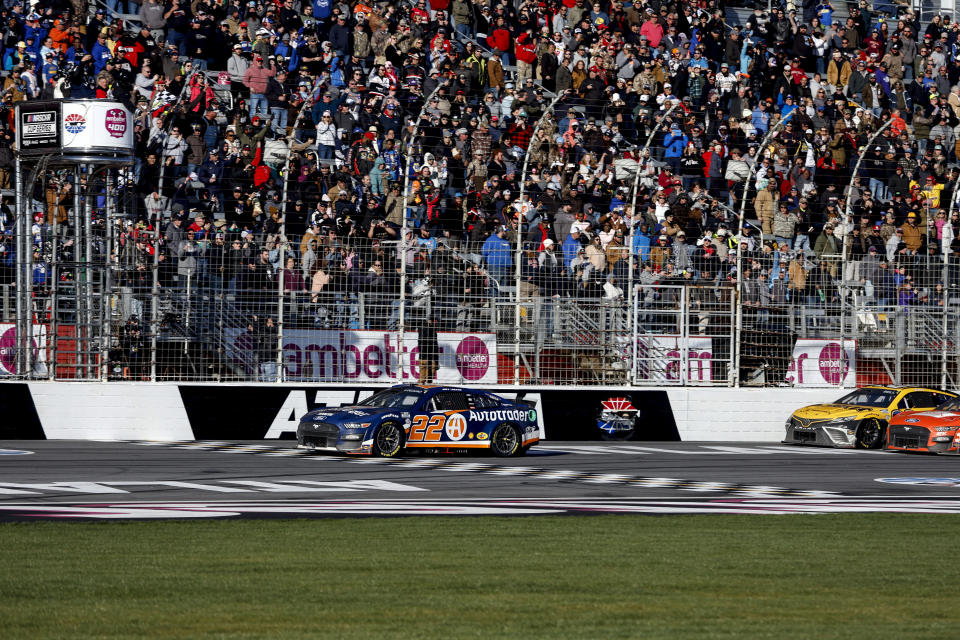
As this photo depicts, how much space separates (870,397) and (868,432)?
672 millimetres

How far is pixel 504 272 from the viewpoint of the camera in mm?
21734

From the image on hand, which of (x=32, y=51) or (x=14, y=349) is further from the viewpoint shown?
(x=32, y=51)

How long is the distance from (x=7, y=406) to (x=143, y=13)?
27.1 feet

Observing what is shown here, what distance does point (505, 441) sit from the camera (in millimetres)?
19812

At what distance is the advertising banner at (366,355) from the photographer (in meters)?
21.1

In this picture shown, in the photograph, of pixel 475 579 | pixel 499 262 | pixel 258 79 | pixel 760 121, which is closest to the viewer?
pixel 475 579

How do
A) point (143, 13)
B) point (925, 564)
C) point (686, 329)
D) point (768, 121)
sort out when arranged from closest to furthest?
point (925, 564), point (686, 329), point (143, 13), point (768, 121)

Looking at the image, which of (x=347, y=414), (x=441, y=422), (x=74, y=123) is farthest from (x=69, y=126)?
(x=441, y=422)

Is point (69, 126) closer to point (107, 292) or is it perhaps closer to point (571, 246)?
point (107, 292)

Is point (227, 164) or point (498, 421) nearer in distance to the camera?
point (498, 421)

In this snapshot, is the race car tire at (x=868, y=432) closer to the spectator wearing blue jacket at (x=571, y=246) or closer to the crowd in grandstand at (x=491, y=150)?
the crowd in grandstand at (x=491, y=150)

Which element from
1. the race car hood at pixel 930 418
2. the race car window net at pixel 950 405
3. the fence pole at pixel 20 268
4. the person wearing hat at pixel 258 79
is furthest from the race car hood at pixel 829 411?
the fence pole at pixel 20 268

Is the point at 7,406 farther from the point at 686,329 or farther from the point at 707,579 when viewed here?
the point at 707,579

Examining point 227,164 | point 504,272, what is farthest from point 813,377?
point 227,164
